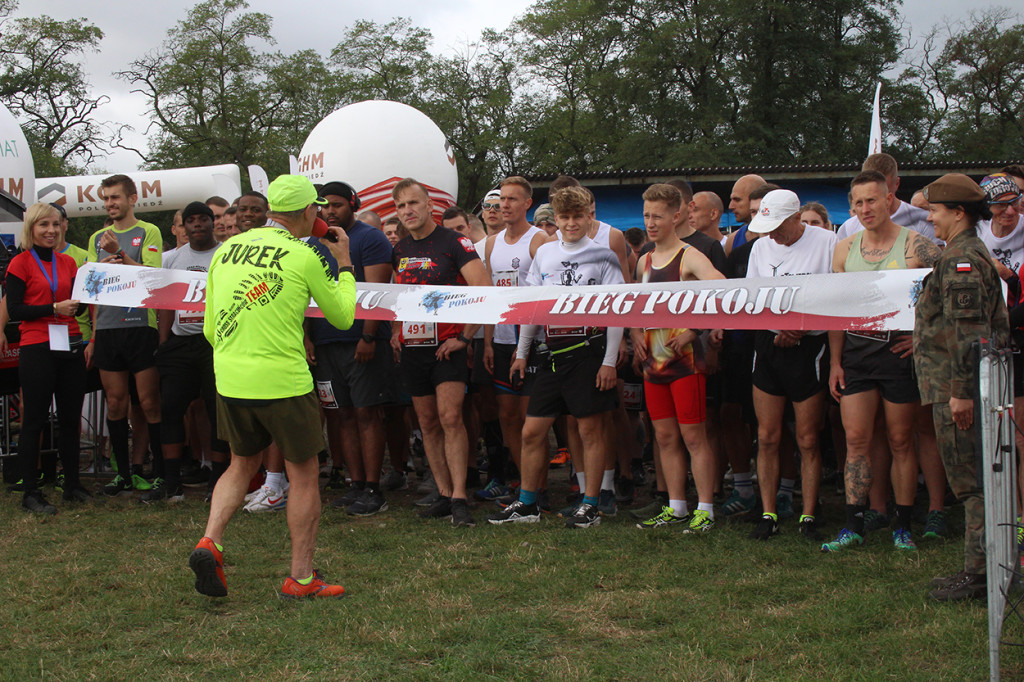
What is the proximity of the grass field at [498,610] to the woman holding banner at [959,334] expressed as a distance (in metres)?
0.35

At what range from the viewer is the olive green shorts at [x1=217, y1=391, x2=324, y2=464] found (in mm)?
4637

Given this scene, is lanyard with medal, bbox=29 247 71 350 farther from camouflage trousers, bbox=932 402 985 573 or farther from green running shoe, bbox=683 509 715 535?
camouflage trousers, bbox=932 402 985 573

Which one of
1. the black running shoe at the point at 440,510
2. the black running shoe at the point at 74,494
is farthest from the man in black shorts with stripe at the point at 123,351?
the black running shoe at the point at 440,510

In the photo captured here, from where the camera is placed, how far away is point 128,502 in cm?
727

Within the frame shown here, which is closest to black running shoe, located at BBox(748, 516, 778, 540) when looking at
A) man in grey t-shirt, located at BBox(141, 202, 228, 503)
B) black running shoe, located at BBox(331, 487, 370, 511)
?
black running shoe, located at BBox(331, 487, 370, 511)

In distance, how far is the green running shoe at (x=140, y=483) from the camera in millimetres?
7523

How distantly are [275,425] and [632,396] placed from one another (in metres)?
3.93

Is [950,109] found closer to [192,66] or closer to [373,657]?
[192,66]

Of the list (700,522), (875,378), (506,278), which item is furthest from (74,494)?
(875,378)

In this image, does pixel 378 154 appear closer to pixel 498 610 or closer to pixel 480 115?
pixel 498 610

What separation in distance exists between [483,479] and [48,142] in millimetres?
36817

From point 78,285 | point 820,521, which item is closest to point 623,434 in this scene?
point 820,521

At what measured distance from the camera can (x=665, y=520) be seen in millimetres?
6156

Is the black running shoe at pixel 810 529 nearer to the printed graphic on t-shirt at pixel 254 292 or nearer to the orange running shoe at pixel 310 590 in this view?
the orange running shoe at pixel 310 590
